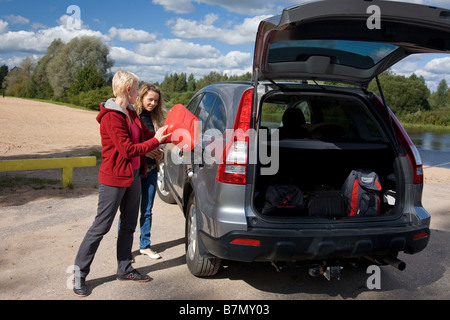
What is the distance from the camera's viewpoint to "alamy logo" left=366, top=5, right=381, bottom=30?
2709 millimetres

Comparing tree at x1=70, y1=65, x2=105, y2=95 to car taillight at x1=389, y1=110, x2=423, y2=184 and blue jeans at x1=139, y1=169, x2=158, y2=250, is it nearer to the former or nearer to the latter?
blue jeans at x1=139, y1=169, x2=158, y2=250

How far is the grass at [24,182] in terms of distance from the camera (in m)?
7.31

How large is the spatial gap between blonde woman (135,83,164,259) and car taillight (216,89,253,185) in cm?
125

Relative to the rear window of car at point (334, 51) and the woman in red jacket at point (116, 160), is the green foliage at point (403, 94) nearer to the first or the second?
the rear window of car at point (334, 51)

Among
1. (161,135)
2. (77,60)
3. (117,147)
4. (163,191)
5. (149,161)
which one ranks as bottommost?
(163,191)

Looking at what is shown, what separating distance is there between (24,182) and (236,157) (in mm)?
5846

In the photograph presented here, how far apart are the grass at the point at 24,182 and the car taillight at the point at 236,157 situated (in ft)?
17.1

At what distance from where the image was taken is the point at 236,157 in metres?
3.17

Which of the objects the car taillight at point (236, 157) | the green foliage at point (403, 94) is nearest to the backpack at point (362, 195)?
the car taillight at point (236, 157)

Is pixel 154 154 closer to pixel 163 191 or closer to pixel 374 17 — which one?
pixel 374 17

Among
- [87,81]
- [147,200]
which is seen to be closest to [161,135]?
[147,200]

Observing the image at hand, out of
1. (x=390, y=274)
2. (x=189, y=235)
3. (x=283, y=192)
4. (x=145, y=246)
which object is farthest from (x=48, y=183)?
(x=390, y=274)

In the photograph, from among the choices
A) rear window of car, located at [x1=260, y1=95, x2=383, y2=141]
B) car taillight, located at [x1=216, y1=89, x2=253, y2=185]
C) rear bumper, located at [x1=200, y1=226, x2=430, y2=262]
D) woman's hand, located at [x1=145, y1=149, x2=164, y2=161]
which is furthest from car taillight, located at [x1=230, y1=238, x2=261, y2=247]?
rear window of car, located at [x1=260, y1=95, x2=383, y2=141]

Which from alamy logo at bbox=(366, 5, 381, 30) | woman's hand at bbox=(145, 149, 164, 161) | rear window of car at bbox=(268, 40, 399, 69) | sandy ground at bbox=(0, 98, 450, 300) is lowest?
sandy ground at bbox=(0, 98, 450, 300)
